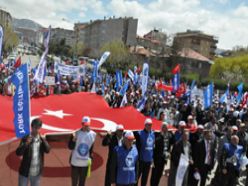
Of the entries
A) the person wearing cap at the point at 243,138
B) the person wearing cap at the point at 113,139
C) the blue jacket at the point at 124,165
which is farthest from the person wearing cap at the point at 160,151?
the person wearing cap at the point at 243,138

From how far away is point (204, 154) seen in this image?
312 inches

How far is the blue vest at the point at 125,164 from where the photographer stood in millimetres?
6090

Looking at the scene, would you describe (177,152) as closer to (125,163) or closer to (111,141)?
(111,141)

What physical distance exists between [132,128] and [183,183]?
5.40ft

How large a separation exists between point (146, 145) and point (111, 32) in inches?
4219

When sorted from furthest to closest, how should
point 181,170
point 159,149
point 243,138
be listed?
1. point 243,138
2. point 159,149
3. point 181,170

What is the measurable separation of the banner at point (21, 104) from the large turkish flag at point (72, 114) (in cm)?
80

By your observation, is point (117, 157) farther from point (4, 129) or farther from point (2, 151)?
point (2, 151)

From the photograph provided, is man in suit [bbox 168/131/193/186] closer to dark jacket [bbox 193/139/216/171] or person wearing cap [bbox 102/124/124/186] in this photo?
dark jacket [bbox 193/139/216/171]

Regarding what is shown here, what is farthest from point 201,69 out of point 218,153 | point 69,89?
point 218,153

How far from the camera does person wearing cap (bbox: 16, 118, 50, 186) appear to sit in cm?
558

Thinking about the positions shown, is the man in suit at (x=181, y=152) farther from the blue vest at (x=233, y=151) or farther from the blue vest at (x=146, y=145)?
the blue vest at (x=233, y=151)

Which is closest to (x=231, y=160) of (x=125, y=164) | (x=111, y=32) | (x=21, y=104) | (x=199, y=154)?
(x=199, y=154)

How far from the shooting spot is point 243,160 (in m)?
8.28
